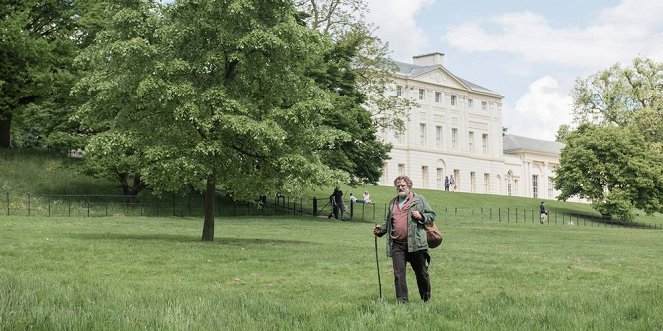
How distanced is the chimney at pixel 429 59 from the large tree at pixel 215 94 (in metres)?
75.9

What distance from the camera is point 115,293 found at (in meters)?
8.48

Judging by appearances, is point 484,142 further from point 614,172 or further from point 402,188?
point 402,188

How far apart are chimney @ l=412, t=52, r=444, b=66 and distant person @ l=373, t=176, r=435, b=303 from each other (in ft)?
285

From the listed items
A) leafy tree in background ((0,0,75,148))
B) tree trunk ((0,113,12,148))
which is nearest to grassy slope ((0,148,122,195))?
tree trunk ((0,113,12,148))

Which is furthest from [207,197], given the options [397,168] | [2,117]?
[397,168]

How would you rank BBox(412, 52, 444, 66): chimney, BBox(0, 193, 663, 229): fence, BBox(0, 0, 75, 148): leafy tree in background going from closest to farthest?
BBox(0, 193, 663, 229): fence
BBox(0, 0, 75, 148): leafy tree in background
BBox(412, 52, 444, 66): chimney

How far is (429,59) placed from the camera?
96500mm

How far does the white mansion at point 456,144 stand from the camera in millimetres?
88125

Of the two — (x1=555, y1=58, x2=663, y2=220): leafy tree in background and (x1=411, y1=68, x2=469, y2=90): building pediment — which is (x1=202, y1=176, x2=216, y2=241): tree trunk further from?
(x1=411, y1=68, x2=469, y2=90): building pediment

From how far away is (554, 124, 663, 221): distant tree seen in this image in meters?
60.8

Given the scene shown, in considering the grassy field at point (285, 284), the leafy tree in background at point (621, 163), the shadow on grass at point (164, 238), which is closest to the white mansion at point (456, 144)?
the leafy tree in background at point (621, 163)

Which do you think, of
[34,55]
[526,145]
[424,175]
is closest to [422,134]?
[424,175]

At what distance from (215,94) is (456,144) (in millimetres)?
77403

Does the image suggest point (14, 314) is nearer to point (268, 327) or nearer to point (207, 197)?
point (268, 327)
